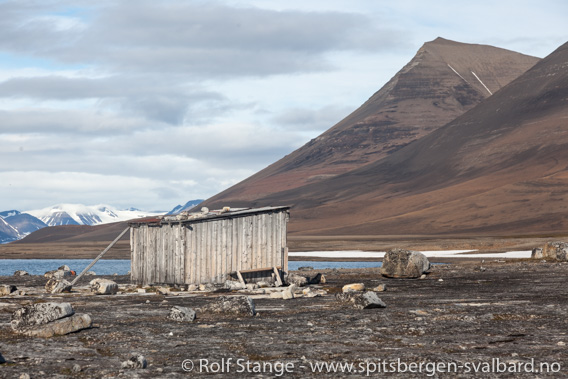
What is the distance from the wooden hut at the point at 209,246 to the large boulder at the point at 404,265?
6.75m

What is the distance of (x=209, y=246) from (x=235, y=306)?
36.9ft

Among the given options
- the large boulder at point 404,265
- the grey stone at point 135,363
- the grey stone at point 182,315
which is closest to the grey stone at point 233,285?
the large boulder at point 404,265

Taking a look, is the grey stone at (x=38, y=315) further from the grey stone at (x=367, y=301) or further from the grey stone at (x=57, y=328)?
the grey stone at (x=367, y=301)

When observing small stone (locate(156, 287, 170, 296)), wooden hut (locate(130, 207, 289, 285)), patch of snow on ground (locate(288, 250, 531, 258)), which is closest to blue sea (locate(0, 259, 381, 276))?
patch of snow on ground (locate(288, 250, 531, 258))

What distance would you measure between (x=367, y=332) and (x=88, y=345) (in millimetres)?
6266

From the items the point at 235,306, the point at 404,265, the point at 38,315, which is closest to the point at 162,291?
the point at 235,306

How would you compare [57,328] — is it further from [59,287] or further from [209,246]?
[209,246]

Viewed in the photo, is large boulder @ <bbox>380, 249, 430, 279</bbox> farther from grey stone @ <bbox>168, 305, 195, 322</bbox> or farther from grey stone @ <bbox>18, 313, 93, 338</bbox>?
grey stone @ <bbox>18, 313, 93, 338</bbox>

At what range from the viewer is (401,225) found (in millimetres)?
155125

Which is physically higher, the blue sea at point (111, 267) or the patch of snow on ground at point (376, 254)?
the patch of snow on ground at point (376, 254)

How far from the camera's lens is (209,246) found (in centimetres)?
3247

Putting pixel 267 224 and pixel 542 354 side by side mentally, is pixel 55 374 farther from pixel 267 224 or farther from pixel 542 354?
pixel 267 224

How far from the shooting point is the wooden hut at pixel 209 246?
32031 mm

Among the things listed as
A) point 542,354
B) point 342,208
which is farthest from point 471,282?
point 342,208
